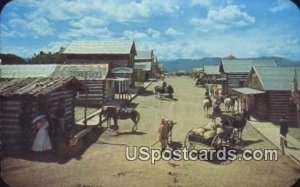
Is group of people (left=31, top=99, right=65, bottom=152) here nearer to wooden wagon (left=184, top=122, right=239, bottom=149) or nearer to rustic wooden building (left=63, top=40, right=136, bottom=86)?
rustic wooden building (left=63, top=40, right=136, bottom=86)

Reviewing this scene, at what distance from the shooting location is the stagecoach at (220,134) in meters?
7.43

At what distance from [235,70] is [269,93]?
0.86m

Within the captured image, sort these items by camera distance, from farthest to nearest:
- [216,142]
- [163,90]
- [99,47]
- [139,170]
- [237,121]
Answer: [163,90] → [237,121] → [99,47] → [216,142] → [139,170]

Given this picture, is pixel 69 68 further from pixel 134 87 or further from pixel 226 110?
pixel 226 110

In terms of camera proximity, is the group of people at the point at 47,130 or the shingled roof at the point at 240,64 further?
the shingled roof at the point at 240,64

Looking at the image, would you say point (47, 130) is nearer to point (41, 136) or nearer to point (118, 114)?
point (41, 136)

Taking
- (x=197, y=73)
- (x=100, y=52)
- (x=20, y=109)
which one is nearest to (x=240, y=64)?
(x=197, y=73)

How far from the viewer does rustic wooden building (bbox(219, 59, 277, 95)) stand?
7.52 meters

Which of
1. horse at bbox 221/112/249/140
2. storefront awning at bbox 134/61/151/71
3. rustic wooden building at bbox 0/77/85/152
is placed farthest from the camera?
storefront awning at bbox 134/61/151/71

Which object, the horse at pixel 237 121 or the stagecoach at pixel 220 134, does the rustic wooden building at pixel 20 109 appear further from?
the horse at pixel 237 121

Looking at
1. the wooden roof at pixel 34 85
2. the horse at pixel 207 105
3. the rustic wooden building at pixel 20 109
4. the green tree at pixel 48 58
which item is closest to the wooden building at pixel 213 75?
the horse at pixel 207 105

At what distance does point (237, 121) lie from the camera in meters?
7.72

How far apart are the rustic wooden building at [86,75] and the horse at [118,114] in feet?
0.87

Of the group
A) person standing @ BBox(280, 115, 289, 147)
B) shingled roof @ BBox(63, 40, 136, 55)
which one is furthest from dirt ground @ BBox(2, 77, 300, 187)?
shingled roof @ BBox(63, 40, 136, 55)
